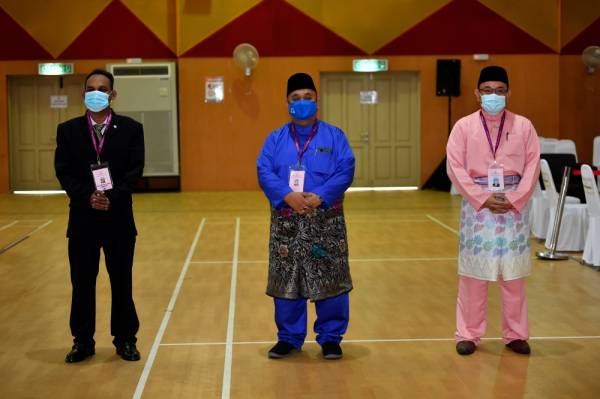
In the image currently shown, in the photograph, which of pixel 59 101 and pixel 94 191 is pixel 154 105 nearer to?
pixel 59 101

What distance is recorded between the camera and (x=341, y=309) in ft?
18.2

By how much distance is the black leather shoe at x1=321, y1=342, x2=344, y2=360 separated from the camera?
215 inches

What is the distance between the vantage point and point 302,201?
17.3ft

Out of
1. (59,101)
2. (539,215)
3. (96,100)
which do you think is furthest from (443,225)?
(59,101)

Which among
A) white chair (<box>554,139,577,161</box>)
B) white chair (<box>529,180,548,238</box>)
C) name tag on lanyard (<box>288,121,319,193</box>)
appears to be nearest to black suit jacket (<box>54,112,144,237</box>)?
name tag on lanyard (<box>288,121,319,193</box>)

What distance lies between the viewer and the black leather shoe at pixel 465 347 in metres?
5.55

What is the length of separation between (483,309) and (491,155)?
3.07 ft

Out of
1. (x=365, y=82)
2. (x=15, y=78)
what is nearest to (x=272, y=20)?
(x=365, y=82)

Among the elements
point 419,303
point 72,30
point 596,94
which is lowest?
point 419,303

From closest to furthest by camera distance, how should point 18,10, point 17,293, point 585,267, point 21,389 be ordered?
point 21,389 → point 17,293 → point 585,267 → point 18,10

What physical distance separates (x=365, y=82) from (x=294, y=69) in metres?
1.46

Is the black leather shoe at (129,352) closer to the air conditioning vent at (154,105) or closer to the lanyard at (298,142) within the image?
the lanyard at (298,142)

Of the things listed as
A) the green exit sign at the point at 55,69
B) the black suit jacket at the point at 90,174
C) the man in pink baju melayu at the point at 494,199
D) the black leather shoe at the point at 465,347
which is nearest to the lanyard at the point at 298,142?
the man in pink baju melayu at the point at 494,199

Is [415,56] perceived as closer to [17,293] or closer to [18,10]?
[18,10]
